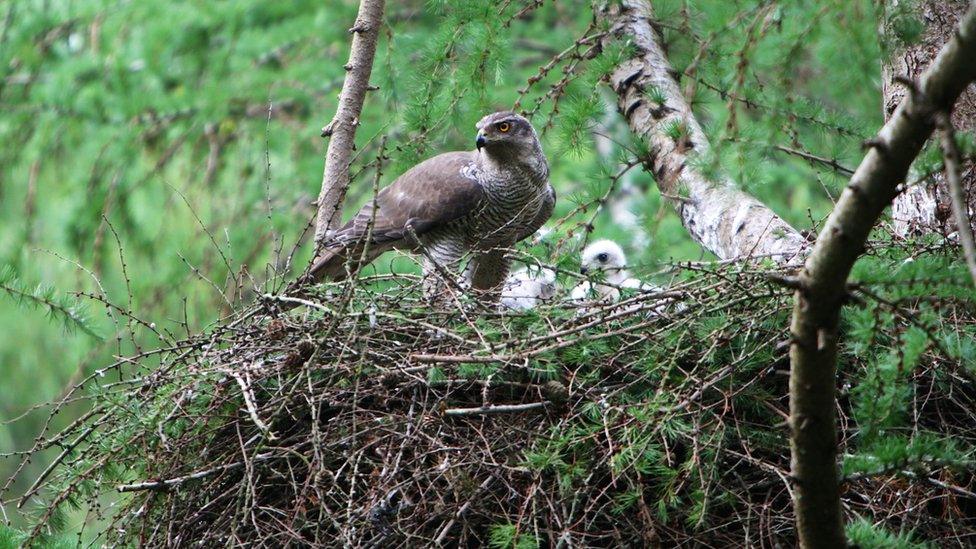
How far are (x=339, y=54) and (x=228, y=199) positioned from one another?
1.39 meters

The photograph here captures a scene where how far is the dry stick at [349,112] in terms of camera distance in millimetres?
4344

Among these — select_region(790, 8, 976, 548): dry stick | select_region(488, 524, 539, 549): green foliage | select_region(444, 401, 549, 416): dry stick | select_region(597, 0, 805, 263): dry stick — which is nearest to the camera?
select_region(790, 8, 976, 548): dry stick

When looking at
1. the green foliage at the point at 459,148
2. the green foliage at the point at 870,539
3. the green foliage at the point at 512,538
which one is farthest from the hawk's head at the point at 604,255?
the green foliage at the point at 870,539

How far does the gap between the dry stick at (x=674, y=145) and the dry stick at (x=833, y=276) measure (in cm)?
174

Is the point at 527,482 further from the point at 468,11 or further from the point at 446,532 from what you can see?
the point at 468,11

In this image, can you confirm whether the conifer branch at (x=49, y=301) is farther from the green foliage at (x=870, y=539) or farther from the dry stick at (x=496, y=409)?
the green foliage at (x=870, y=539)

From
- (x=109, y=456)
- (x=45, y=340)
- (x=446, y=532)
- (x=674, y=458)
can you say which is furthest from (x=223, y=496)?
(x=45, y=340)

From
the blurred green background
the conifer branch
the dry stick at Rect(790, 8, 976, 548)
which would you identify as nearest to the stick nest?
the dry stick at Rect(790, 8, 976, 548)

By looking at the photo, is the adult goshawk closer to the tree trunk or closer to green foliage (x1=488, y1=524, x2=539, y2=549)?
→ the tree trunk

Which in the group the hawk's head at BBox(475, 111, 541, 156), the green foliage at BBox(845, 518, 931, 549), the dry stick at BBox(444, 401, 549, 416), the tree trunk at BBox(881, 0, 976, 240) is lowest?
the dry stick at BBox(444, 401, 549, 416)

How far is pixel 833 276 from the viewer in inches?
82.6

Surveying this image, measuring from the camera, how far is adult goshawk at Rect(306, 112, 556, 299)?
4855 millimetres

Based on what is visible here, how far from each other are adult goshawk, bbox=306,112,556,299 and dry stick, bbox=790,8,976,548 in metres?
2.58

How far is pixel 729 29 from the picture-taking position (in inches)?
124
